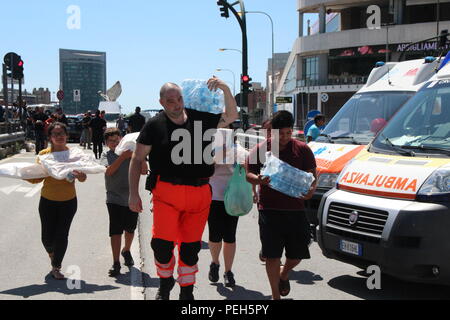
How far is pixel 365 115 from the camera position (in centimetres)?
920

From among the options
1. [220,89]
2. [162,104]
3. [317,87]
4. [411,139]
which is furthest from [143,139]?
[317,87]

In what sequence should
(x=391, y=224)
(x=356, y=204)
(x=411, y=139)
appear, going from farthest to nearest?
1. (x=411, y=139)
2. (x=356, y=204)
3. (x=391, y=224)

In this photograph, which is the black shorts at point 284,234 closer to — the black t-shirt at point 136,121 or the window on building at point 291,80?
the black t-shirt at point 136,121

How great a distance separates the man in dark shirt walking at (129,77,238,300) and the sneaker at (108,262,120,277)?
1550 millimetres

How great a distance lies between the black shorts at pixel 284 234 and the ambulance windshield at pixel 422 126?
1.38m

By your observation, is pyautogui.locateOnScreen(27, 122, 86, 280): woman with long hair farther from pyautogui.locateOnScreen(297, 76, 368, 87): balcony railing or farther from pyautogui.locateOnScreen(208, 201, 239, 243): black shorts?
pyautogui.locateOnScreen(297, 76, 368, 87): balcony railing

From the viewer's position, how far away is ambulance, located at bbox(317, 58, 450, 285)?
17.6 feet

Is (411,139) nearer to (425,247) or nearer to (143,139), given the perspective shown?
(425,247)

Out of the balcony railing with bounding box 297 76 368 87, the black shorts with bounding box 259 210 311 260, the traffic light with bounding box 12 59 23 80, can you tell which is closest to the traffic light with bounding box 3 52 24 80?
the traffic light with bounding box 12 59 23 80

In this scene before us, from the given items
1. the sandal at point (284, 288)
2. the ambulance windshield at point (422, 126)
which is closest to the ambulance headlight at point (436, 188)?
the ambulance windshield at point (422, 126)

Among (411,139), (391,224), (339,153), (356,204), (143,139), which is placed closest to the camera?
(143,139)

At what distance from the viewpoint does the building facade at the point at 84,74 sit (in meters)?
108

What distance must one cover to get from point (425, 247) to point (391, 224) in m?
0.34

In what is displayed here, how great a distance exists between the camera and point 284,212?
5613mm
